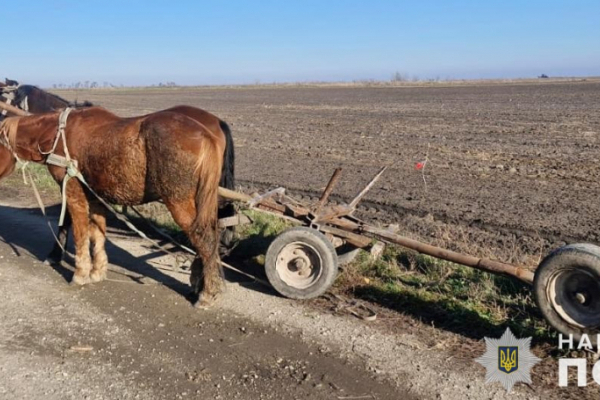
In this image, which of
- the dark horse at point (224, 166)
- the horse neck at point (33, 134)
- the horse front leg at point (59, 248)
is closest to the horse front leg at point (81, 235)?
the dark horse at point (224, 166)

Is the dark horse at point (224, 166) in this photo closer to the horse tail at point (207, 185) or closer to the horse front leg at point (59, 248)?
the horse front leg at point (59, 248)

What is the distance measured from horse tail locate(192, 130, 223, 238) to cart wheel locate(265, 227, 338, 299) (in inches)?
25.7

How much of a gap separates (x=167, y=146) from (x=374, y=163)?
10.1 m

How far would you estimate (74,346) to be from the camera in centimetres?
456

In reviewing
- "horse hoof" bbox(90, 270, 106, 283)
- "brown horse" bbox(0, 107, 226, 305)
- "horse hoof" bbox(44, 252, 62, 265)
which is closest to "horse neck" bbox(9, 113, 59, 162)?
"brown horse" bbox(0, 107, 226, 305)

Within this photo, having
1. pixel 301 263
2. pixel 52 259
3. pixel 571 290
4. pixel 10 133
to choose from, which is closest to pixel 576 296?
pixel 571 290

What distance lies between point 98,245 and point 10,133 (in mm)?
1530

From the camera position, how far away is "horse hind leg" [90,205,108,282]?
612cm

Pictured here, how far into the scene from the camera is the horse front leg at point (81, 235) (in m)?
5.95

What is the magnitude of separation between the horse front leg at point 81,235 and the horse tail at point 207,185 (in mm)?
1493

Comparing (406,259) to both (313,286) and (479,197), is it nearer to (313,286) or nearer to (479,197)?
(313,286)

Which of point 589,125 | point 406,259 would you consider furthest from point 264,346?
point 589,125

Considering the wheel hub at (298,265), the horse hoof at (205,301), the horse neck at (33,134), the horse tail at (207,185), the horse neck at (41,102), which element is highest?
the horse neck at (41,102)
